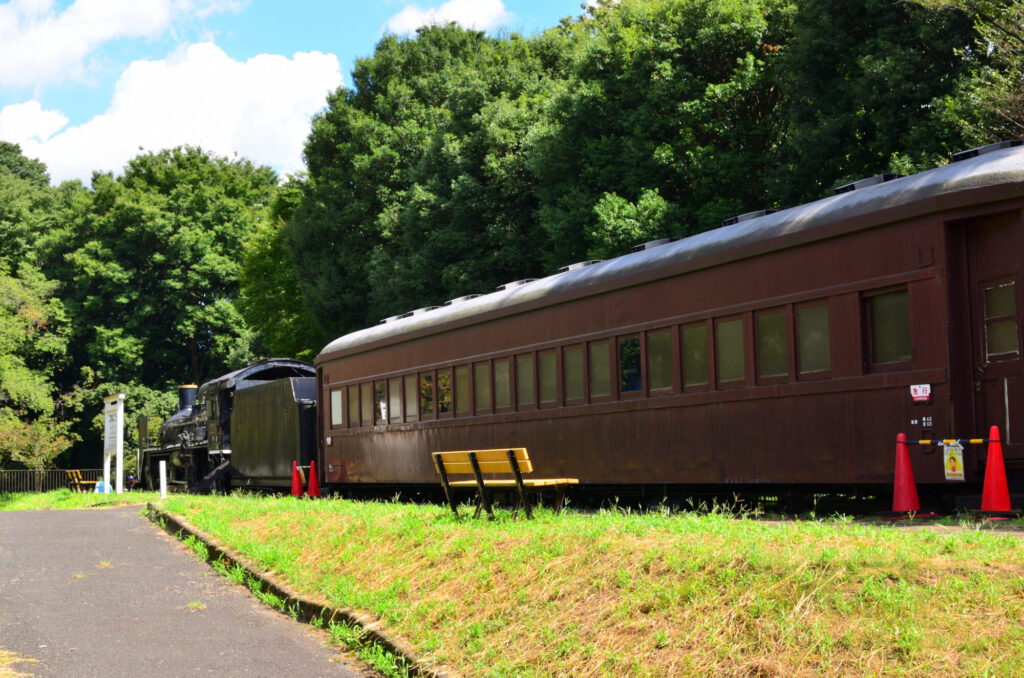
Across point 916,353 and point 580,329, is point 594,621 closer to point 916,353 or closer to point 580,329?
point 916,353

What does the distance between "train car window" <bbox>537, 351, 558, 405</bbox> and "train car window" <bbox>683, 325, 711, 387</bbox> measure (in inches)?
106

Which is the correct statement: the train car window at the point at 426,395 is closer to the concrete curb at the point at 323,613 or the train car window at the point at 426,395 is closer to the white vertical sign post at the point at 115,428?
the concrete curb at the point at 323,613

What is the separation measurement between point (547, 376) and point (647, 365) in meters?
2.28

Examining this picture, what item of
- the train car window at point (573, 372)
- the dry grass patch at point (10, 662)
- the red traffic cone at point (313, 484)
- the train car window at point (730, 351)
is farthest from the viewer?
the red traffic cone at point (313, 484)

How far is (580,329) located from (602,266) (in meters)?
0.84

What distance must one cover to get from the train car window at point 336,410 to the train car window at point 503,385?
6301 mm

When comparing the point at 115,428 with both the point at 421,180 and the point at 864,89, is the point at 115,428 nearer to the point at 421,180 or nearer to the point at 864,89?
the point at 421,180

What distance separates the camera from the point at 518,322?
16422 mm

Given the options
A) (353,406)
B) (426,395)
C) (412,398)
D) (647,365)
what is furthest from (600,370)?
(353,406)

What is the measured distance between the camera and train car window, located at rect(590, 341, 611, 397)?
47.4 ft

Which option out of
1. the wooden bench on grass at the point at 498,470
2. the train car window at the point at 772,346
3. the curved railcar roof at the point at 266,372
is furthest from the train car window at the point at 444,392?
the curved railcar roof at the point at 266,372

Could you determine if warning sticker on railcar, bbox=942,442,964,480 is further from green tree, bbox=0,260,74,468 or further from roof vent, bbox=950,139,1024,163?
green tree, bbox=0,260,74,468

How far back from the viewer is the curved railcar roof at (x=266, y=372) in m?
29.9

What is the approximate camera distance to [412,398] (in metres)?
19.5
